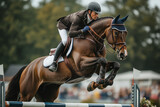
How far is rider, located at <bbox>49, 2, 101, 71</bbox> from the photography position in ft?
16.5

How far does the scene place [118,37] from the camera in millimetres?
4898

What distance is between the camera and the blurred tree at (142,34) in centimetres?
3666

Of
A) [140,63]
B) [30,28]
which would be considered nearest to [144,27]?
[140,63]

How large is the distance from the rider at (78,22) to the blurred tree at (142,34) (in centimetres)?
3117

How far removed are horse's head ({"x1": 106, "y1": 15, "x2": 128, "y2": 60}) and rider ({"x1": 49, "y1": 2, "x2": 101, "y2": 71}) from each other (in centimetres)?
39

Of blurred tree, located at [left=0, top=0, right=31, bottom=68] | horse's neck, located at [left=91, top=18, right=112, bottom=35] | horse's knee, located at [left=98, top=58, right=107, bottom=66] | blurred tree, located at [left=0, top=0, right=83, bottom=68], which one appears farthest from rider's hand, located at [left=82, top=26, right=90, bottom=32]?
blurred tree, located at [left=0, top=0, right=31, bottom=68]

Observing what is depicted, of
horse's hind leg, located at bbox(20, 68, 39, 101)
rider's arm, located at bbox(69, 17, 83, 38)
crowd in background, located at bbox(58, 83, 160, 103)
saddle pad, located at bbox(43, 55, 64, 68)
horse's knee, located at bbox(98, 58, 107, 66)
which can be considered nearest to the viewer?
horse's knee, located at bbox(98, 58, 107, 66)

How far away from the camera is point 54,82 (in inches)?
217

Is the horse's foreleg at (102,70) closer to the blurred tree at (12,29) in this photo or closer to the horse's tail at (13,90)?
the horse's tail at (13,90)

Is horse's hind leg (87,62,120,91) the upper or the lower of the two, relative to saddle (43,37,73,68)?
lower

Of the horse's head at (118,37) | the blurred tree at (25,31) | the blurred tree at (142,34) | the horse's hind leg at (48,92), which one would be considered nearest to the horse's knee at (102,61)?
the horse's head at (118,37)

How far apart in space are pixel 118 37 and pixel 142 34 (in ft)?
111

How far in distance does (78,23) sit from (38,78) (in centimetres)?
149

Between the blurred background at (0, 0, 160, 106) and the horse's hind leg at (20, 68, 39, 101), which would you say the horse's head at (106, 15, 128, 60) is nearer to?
the horse's hind leg at (20, 68, 39, 101)
